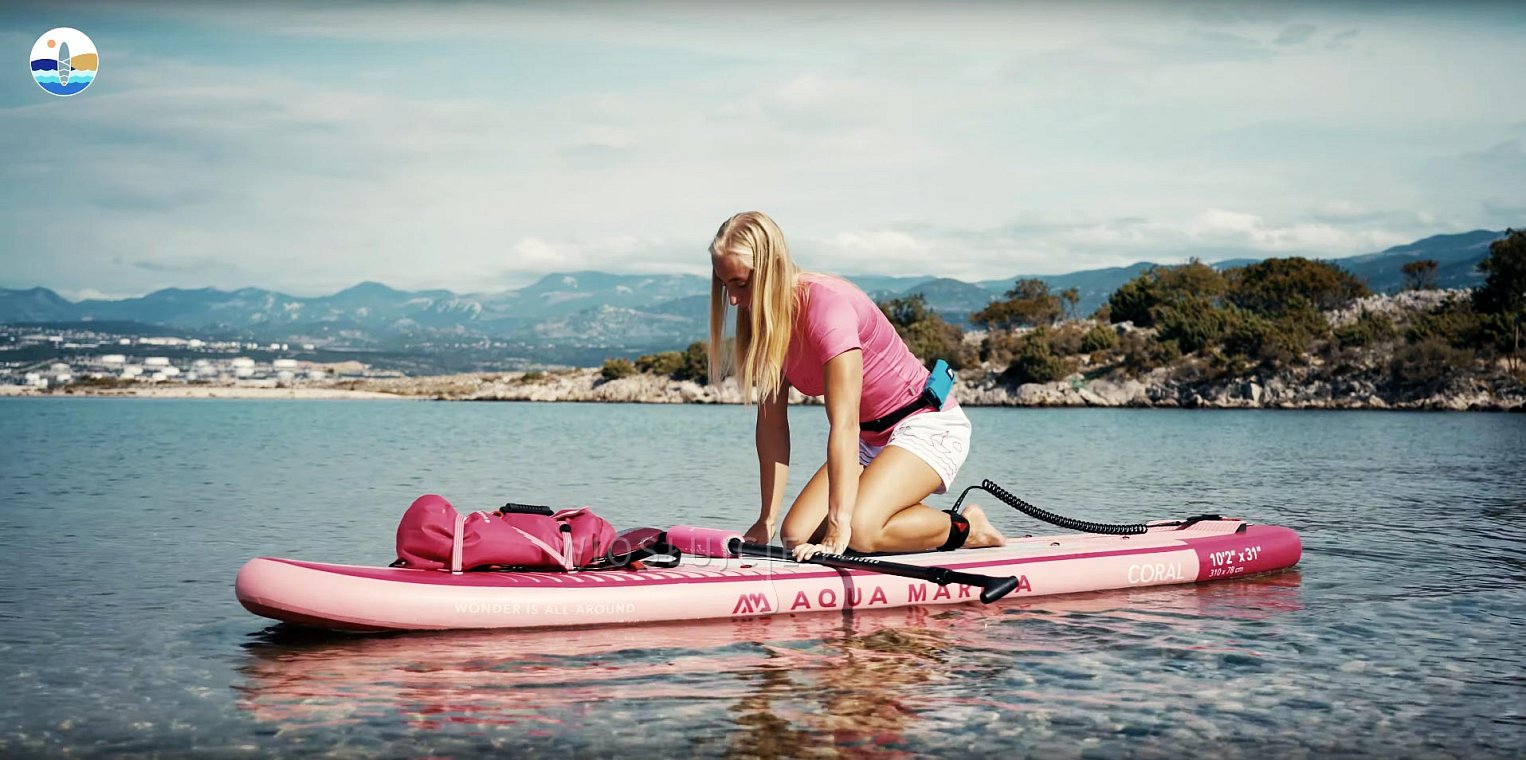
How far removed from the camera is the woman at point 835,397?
7023mm

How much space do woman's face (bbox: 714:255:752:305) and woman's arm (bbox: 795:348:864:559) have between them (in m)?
0.63

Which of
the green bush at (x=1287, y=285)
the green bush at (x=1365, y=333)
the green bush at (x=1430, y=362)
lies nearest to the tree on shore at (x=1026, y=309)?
the green bush at (x=1287, y=285)

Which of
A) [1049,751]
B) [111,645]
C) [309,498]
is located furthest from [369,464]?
[1049,751]

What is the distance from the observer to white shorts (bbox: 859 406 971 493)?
25.7ft

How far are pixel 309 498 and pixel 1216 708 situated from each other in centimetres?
1420

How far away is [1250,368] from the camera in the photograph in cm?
7450

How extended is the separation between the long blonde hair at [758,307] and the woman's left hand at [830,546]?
91 cm

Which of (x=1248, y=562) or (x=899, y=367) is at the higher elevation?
(x=899, y=367)

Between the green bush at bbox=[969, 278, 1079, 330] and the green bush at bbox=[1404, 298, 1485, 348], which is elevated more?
the green bush at bbox=[969, 278, 1079, 330]

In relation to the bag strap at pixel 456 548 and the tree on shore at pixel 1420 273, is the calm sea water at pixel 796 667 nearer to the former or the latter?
the bag strap at pixel 456 548

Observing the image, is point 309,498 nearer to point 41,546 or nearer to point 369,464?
point 41,546

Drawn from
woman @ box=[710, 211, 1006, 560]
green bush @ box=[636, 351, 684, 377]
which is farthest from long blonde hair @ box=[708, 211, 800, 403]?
green bush @ box=[636, 351, 684, 377]

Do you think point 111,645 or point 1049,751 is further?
point 111,645

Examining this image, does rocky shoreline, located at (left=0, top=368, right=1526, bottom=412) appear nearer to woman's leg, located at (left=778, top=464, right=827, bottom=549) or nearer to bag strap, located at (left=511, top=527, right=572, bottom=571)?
woman's leg, located at (left=778, top=464, right=827, bottom=549)
